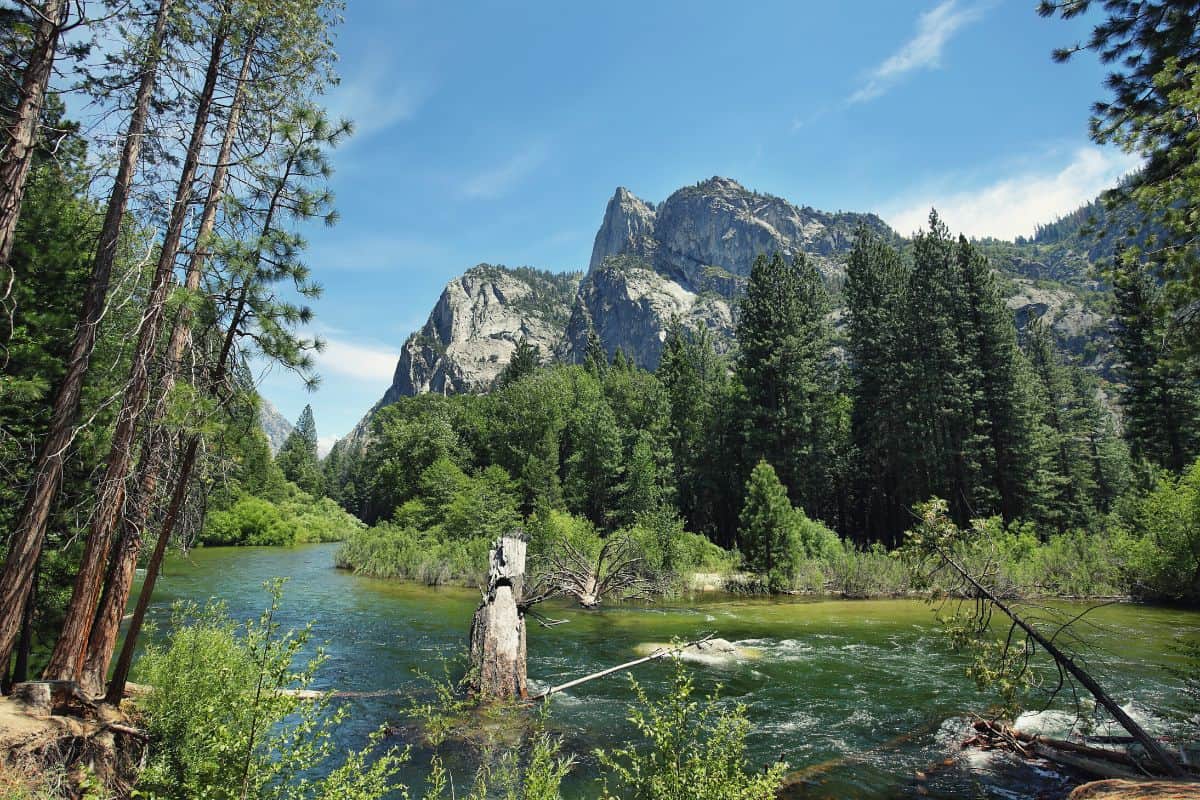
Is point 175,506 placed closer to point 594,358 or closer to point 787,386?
point 787,386

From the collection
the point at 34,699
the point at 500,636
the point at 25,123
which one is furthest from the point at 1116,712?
the point at 25,123

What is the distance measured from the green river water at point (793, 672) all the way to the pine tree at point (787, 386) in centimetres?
1777

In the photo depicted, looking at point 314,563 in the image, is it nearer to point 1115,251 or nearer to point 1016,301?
point 1115,251

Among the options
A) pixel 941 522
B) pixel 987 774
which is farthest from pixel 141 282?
pixel 987 774

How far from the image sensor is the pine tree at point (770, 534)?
26547 millimetres

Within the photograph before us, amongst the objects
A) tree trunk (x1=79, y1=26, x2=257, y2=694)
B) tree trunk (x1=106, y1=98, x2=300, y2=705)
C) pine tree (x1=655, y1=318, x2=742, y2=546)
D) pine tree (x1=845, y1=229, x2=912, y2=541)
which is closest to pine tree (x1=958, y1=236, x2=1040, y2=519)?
pine tree (x1=845, y1=229, x2=912, y2=541)

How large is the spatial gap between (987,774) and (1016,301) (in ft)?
527

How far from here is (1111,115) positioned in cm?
693

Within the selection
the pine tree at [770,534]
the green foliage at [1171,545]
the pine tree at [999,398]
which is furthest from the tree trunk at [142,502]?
the pine tree at [999,398]

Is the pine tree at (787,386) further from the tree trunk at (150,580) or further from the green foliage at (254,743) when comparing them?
the green foliage at (254,743)

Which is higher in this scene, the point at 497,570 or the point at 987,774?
the point at 497,570

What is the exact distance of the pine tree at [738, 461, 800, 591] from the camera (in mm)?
26547

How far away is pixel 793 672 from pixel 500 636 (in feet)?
22.9

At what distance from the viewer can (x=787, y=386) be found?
139ft
